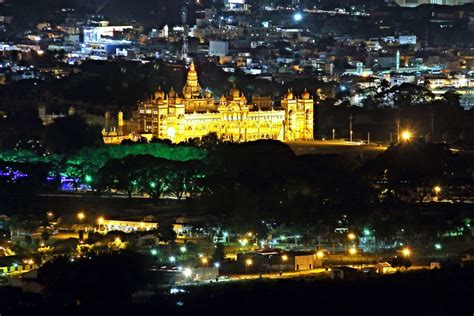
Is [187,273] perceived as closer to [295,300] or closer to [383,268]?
[295,300]

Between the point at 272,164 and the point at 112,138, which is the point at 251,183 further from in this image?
the point at 112,138

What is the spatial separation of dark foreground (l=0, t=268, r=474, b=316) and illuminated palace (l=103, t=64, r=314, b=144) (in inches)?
701

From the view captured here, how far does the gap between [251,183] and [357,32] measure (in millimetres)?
43785

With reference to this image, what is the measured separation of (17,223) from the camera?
3762 cm

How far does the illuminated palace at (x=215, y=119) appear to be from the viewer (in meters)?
50.4

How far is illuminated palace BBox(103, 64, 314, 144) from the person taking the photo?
165ft

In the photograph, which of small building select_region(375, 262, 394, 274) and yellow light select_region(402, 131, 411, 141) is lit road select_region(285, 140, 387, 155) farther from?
small building select_region(375, 262, 394, 274)

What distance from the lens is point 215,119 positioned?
168 ft

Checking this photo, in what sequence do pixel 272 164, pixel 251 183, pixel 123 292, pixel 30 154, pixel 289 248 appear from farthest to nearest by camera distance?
pixel 30 154 < pixel 272 164 < pixel 251 183 < pixel 289 248 < pixel 123 292

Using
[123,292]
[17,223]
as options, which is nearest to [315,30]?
[17,223]

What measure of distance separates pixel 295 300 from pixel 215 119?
814 inches

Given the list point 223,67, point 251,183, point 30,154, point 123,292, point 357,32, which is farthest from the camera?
point 357,32

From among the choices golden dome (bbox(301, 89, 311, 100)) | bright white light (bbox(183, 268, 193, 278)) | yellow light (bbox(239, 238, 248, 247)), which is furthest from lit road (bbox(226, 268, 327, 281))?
golden dome (bbox(301, 89, 311, 100))

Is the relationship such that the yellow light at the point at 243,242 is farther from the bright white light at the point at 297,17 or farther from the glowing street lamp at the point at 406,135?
the bright white light at the point at 297,17
